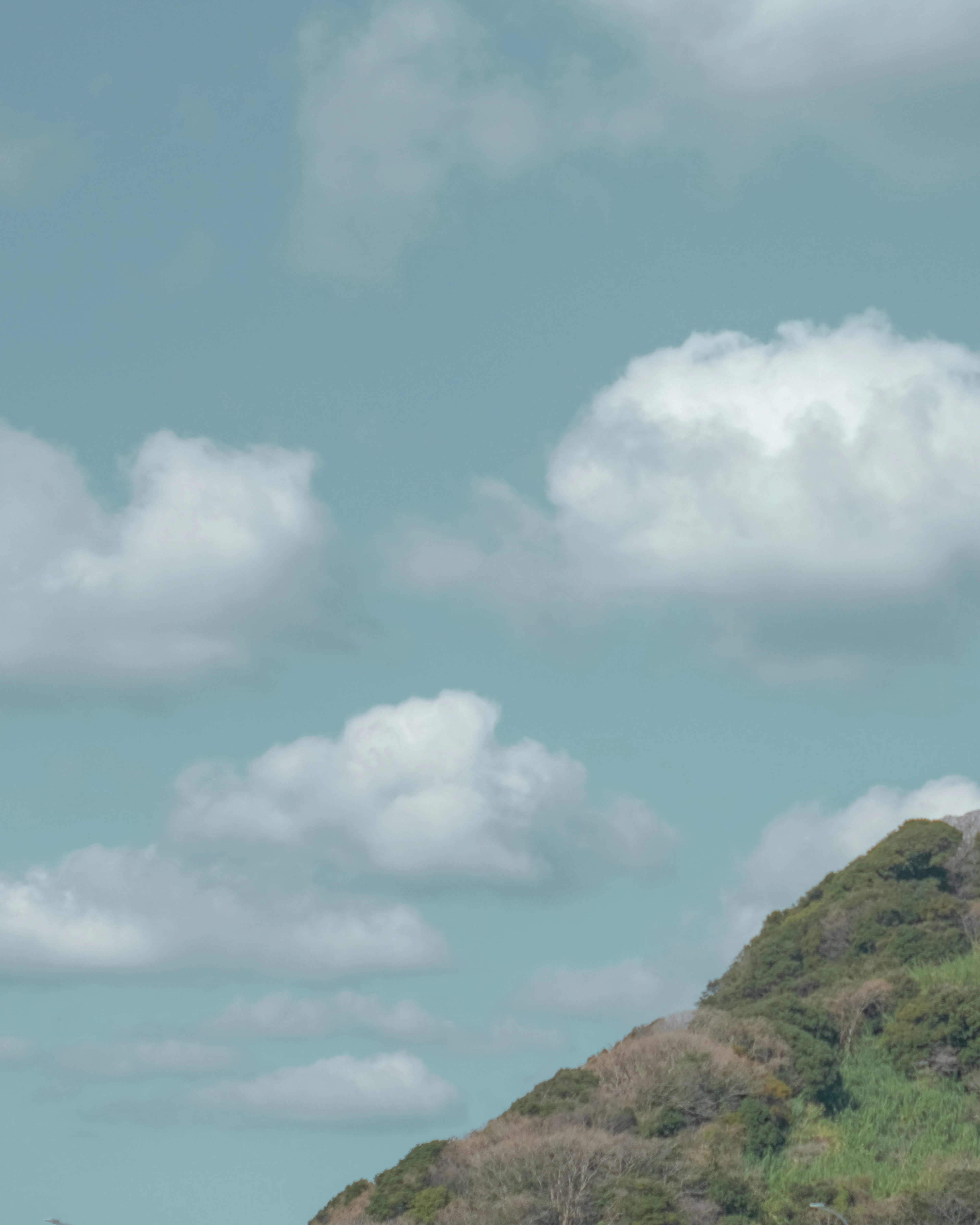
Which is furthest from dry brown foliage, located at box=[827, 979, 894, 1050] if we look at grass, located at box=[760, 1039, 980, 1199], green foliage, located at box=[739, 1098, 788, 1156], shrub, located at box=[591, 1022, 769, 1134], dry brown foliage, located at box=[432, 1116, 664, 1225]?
dry brown foliage, located at box=[432, 1116, 664, 1225]

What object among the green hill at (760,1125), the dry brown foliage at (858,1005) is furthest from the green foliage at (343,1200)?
the dry brown foliage at (858,1005)

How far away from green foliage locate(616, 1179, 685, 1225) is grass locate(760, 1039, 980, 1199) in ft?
15.8

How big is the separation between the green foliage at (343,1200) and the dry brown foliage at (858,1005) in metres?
23.2

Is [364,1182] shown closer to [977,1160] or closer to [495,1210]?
[495,1210]

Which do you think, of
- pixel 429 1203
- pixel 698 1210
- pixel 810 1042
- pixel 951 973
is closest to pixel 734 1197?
pixel 698 1210

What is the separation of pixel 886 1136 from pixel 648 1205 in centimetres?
1300

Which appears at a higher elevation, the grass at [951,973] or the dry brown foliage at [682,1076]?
the grass at [951,973]

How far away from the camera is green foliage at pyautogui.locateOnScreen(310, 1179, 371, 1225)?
221 ft

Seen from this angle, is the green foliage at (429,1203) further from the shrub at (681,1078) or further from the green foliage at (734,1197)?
the green foliage at (734,1197)

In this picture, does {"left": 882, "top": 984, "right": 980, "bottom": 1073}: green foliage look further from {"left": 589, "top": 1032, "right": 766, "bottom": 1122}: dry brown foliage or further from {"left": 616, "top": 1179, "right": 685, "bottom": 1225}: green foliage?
{"left": 616, "top": 1179, "right": 685, "bottom": 1225}: green foliage

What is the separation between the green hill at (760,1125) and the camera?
5756cm

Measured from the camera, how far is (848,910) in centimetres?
8931

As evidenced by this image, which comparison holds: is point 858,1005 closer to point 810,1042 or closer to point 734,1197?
point 810,1042

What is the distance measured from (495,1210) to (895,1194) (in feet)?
48.1
